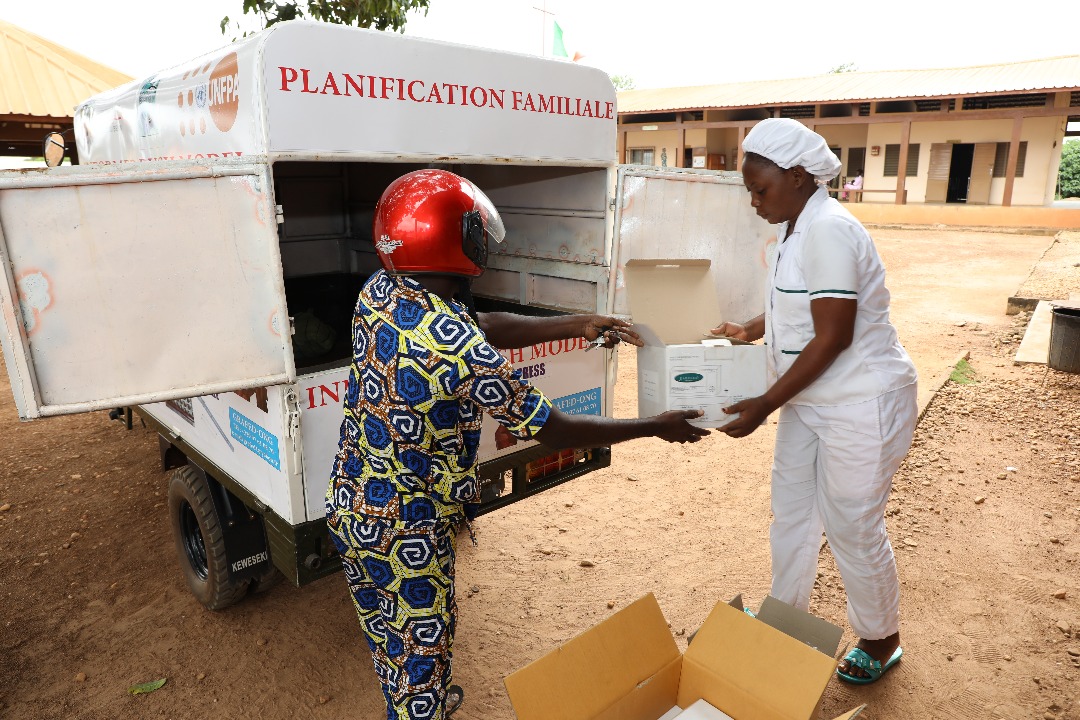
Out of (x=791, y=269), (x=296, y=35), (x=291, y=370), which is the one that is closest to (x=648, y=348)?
(x=791, y=269)

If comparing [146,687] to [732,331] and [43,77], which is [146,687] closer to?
[732,331]

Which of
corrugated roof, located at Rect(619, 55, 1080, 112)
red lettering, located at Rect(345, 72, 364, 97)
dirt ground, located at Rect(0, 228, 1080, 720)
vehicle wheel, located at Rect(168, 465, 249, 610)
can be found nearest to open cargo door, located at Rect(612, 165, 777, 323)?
red lettering, located at Rect(345, 72, 364, 97)

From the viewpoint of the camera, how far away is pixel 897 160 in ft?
68.0

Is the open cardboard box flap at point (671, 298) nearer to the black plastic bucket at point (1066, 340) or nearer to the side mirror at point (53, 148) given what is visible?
the side mirror at point (53, 148)

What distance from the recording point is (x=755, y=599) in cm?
324

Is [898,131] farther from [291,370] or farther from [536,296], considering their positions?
[291,370]

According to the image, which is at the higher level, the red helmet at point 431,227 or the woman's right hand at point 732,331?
the red helmet at point 431,227

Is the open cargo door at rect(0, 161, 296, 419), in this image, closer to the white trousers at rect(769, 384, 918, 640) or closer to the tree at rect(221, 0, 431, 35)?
the white trousers at rect(769, 384, 918, 640)

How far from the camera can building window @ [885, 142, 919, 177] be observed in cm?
2052

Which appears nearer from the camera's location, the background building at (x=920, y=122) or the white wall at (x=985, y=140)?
the background building at (x=920, y=122)

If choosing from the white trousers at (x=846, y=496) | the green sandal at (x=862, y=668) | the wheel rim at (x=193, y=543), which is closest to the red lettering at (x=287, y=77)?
the white trousers at (x=846, y=496)

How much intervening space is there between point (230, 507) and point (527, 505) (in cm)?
180

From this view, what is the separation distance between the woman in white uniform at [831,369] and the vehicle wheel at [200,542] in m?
2.18

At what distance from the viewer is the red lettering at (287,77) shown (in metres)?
2.14
